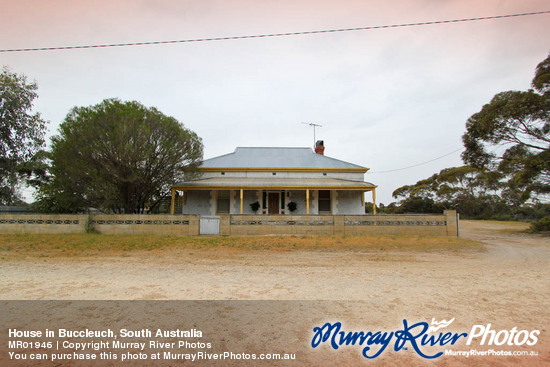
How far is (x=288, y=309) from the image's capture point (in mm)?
4051

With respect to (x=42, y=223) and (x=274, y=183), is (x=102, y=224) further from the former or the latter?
(x=274, y=183)

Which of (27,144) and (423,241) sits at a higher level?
(27,144)

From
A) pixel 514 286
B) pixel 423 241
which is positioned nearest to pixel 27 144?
pixel 423 241

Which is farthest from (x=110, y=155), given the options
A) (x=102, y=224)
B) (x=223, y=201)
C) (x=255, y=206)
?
(x=255, y=206)

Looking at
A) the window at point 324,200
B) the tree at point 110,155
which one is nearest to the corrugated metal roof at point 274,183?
the window at point 324,200

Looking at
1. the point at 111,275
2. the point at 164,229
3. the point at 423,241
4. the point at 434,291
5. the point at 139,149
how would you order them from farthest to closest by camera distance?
the point at 139,149, the point at 164,229, the point at 423,241, the point at 111,275, the point at 434,291

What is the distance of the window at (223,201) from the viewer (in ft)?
67.8

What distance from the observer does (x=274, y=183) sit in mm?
19828

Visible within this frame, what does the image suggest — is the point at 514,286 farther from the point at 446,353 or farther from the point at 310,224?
the point at 310,224

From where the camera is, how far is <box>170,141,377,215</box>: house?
63.4ft

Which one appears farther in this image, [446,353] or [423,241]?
[423,241]

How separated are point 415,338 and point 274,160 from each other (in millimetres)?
20845

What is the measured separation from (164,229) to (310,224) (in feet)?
23.8

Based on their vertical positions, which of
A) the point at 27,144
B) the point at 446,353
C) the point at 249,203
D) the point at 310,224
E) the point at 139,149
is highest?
the point at 27,144
